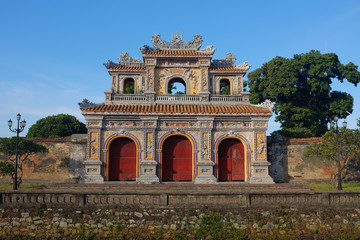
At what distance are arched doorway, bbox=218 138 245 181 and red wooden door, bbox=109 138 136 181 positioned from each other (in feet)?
20.1

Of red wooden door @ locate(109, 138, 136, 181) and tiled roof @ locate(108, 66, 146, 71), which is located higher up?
tiled roof @ locate(108, 66, 146, 71)

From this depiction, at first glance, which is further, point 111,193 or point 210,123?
point 210,123

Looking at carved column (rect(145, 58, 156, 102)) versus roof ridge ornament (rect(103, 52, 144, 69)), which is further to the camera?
roof ridge ornament (rect(103, 52, 144, 69))

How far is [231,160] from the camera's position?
2298 centimetres

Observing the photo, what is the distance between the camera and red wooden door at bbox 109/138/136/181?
Answer: 22.5m

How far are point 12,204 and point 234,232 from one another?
9.77 metres

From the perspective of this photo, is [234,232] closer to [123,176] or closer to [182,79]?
[123,176]

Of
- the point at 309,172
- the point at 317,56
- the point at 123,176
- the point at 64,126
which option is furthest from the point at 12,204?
the point at 317,56

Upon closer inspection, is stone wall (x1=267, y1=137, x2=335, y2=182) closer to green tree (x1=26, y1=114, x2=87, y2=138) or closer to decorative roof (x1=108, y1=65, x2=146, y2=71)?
A: decorative roof (x1=108, y1=65, x2=146, y2=71)

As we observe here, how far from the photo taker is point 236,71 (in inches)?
980

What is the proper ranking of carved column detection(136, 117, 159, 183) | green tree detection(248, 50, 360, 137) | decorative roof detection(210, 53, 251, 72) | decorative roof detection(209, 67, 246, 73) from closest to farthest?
carved column detection(136, 117, 159, 183) → decorative roof detection(209, 67, 246, 73) → decorative roof detection(210, 53, 251, 72) → green tree detection(248, 50, 360, 137)

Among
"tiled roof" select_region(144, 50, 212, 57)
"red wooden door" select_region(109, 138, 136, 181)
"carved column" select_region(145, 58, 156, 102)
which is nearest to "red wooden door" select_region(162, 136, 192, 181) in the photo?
"red wooden door" select_region(109, 138, 136, 181)

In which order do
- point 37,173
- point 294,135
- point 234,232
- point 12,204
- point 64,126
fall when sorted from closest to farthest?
1. point 234,232
2. point 12,204
3. point 37,173
4. point 294,135
5. point 64,126

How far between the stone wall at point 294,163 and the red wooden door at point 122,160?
10.6m
